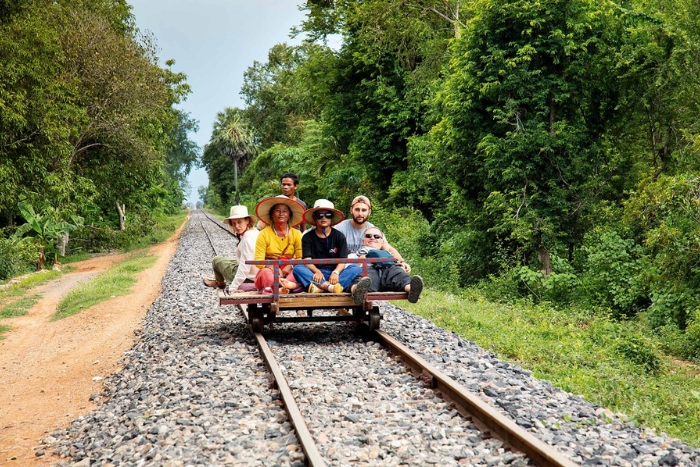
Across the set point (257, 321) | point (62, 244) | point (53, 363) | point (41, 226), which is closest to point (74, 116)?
point (41, 226)

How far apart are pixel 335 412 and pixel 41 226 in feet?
68.1

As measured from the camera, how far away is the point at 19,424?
6.86 m

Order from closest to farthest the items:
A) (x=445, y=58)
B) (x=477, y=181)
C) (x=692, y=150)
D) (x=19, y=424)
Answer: (x=19, y=424) < (x=692, y=150) < (x=477, y=181) < (x=445, y=58)

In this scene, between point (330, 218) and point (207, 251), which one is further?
point (207, 251)

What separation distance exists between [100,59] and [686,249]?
70.2 ft

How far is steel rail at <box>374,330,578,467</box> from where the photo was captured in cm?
427

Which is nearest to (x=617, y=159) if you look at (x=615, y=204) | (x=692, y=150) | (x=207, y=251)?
(x=615, y=204)

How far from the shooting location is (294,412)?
5312 millimetres

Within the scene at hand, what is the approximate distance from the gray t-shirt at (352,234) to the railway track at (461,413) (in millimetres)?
2016

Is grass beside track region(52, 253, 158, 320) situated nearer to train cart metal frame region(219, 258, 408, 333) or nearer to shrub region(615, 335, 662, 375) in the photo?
train cart metal frame region(219, 258, 408, 333)

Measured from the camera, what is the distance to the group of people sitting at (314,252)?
8328 mm

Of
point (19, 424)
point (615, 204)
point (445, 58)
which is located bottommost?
point (19, 424)

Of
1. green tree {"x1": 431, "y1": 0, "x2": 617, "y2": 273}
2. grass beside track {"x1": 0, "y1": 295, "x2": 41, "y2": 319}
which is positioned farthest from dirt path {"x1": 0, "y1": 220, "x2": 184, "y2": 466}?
green tree {"x1": 431, "y1": 0, "x2": 617, "y2": 273}

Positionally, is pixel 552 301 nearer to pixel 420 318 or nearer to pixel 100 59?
pixel 420 318
